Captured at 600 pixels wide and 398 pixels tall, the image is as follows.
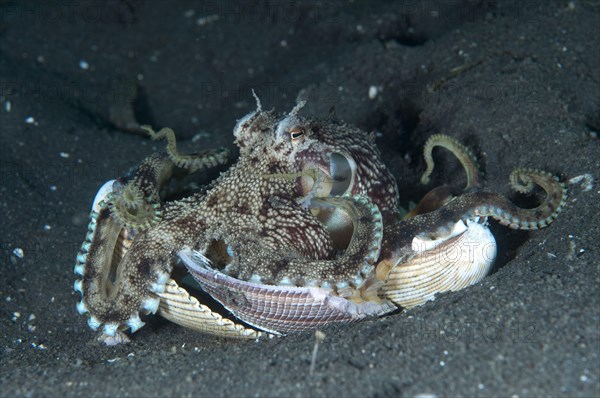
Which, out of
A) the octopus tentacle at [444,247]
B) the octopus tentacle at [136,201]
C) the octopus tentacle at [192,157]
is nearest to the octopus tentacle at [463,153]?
the octopus tentacle at [444,247]

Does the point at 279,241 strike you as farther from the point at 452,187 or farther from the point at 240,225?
the point at 452,187

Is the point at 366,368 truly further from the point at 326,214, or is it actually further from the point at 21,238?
the point at 21,238

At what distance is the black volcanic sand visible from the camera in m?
2.54

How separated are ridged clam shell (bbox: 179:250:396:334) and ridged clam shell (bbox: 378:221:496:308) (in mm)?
263

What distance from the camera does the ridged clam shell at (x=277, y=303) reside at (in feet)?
9.64

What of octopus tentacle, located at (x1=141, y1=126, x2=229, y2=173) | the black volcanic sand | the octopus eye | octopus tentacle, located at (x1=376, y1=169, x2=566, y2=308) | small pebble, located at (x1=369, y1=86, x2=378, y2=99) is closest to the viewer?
the black volcanic sand

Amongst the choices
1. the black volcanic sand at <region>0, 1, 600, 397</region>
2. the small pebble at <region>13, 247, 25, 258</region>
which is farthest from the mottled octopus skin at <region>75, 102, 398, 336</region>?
the small pebble at <region>13, 247, 25, 258</region>

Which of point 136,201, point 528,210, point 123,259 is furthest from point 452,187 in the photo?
point 123,259

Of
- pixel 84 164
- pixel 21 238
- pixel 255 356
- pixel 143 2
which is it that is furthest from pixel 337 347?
pixel 143 2

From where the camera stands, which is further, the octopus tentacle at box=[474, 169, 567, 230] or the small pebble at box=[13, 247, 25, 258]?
the small pebble at box=[13, 247, 25, 258]

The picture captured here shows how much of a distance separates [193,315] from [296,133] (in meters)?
1.34

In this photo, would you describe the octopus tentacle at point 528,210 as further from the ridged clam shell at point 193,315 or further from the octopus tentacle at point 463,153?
the ridged clam shell at point 193,315

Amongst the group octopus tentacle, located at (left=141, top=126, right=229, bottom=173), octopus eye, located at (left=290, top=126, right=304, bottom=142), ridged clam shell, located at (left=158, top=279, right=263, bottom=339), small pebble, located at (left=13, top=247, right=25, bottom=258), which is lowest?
small pebble, located at (left=13, top=247, right=25, bottom=258)

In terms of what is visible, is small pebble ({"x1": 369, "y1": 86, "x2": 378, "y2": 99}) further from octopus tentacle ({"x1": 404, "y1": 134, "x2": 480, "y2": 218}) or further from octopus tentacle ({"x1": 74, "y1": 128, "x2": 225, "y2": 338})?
octopus tentacle ({"x1": 74, "y1": 128, "x2": 225, "y2": 338})
